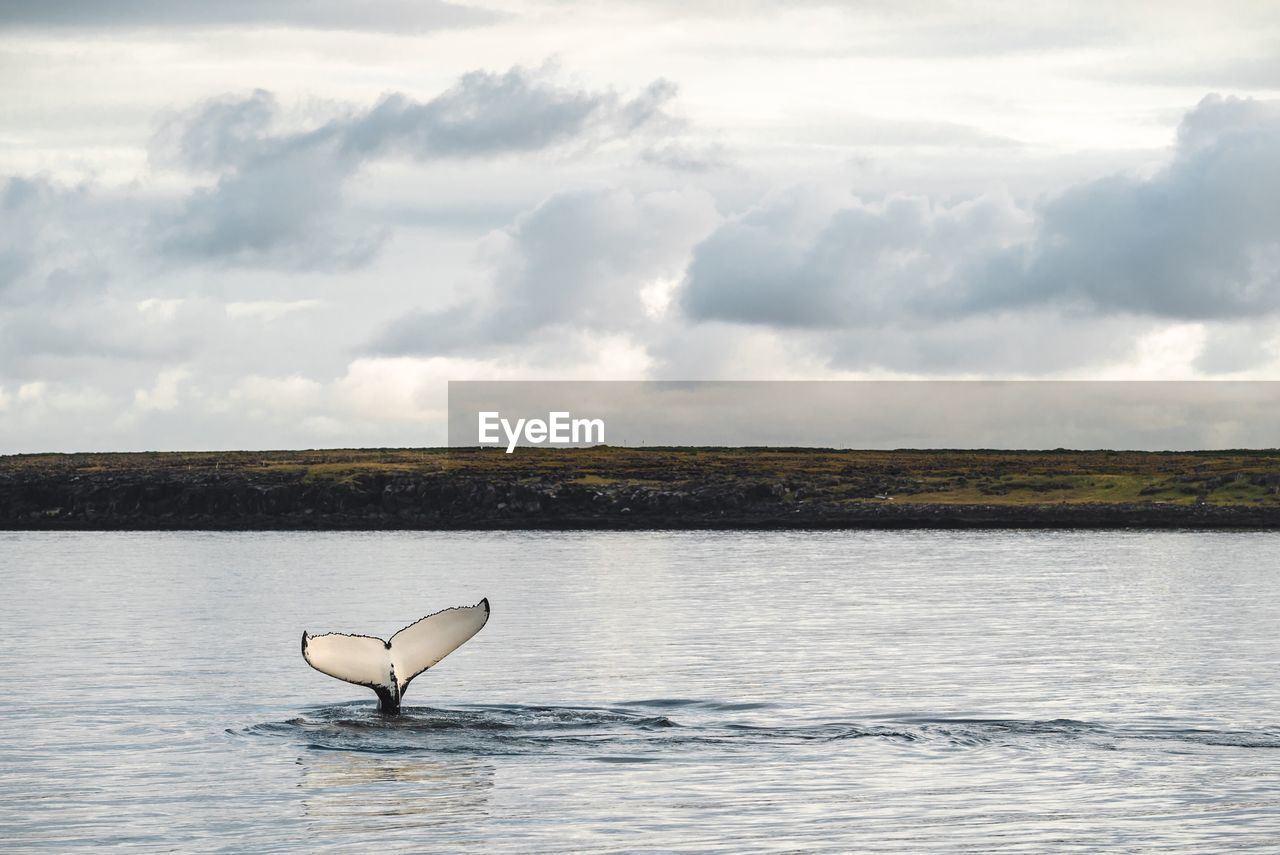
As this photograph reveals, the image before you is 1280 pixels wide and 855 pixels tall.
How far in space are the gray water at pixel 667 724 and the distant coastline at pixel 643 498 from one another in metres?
84.5

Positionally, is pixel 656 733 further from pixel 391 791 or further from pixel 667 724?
pixel 391 791

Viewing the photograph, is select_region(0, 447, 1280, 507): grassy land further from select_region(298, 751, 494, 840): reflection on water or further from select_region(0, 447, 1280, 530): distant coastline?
select_region(298, 751, 494, 840): reflection on water

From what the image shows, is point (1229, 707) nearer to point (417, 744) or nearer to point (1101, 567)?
point (417, 744)

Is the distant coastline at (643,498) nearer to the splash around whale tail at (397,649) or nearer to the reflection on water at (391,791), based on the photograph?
the splash around whale tail at (397,649)

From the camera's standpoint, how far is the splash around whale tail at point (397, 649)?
32406 mm

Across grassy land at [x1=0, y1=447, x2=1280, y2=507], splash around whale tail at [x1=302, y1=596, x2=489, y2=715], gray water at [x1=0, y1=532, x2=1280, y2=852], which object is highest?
grassy land at [x1=0, y1=447, x2=1280, y2=507]

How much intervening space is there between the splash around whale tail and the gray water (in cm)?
130

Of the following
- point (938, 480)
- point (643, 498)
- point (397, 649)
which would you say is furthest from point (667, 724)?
point (938, 480)

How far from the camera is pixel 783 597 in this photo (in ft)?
247

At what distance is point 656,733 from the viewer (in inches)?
1319

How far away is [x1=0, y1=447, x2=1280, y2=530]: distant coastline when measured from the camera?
164000mm

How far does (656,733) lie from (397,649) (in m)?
5.46

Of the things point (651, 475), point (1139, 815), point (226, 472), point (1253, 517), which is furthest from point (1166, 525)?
point (1139, 815)

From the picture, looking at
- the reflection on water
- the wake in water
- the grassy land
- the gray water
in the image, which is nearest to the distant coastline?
the grassy land
